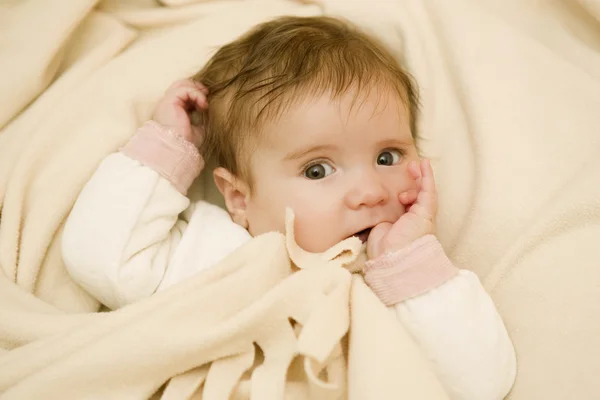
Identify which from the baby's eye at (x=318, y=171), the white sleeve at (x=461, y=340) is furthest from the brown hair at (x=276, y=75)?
the white sleeve at (x=461, y=340)

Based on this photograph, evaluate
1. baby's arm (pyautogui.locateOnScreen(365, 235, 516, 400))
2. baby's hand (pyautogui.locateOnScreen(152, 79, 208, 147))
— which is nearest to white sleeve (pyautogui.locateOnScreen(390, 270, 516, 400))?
baby's arm (pyautogui.locateOnScreen(365, 235, 516, 400))

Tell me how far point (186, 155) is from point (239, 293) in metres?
0.33

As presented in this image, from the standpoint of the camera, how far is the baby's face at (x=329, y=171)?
951mm

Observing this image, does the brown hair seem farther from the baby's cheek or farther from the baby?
the baby's cheek

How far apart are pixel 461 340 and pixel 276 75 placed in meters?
0.52

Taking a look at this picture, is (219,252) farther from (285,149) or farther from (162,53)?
(162,53)

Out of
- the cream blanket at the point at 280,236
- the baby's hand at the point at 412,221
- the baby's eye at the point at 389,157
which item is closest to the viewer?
the cream blanket at the point at 280,236

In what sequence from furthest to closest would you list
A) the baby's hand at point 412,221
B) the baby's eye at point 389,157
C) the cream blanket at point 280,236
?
the baby's eye at point 389,157 → the baby's hand at point 412,221 → the cream blanket at point 280,236

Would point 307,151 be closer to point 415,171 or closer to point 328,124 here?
point 328,124

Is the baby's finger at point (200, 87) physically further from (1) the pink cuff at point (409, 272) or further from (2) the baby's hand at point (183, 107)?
(1) the pink cuff at point (409, 272)

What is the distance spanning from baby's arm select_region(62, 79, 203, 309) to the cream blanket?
66 mm

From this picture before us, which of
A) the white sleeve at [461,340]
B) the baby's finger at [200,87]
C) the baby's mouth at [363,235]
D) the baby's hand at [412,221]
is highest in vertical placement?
the baby's finger at [200,87]

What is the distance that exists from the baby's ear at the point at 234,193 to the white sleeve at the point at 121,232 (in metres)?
0.09

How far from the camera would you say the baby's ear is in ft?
3.48
